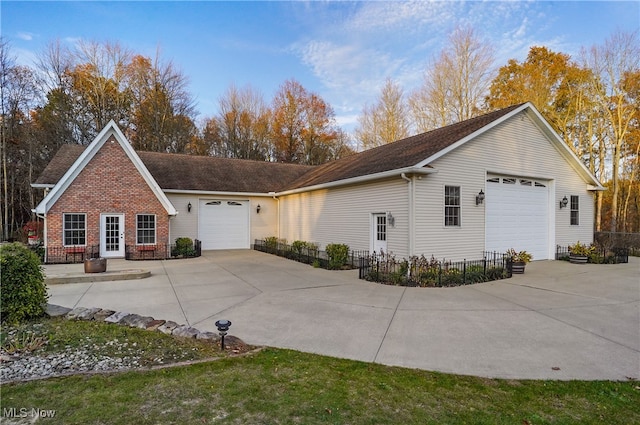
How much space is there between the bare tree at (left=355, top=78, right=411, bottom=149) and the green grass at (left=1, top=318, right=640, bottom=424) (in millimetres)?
24866

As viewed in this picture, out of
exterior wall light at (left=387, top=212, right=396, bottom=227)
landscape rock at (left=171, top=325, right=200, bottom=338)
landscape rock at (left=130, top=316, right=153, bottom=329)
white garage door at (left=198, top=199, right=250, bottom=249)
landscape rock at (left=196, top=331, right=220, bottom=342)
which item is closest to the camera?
landscape rock at (left=196, top=331, right=220, bottom=342)

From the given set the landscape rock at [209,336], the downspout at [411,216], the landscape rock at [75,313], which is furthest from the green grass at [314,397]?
the downspout at [411,216]

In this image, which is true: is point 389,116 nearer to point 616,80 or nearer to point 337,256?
point 616,80

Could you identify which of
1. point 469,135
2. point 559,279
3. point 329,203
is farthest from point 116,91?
point 559,279

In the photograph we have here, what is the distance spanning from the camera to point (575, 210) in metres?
15.5

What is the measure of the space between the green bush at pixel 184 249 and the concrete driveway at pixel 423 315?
4.51 metres

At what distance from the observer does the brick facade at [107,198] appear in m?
13.4

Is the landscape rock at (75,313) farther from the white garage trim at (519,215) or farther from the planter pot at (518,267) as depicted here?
the white garage trim at (519,215)

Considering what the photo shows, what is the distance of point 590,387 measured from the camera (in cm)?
365

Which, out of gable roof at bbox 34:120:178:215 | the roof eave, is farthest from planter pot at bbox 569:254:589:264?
gable roof at bbox 34:120:178:215

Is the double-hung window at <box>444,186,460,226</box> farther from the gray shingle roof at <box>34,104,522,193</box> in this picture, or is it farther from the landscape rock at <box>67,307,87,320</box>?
the landscape rock at <box>67,307,87,320</box>

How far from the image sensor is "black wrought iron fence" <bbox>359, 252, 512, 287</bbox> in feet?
31.0

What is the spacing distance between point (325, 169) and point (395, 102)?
11476mm

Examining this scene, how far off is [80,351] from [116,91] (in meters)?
27.3
